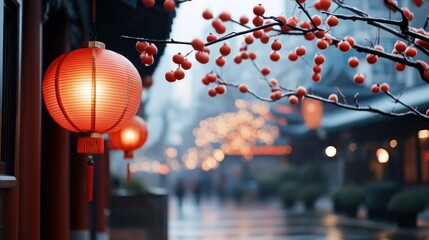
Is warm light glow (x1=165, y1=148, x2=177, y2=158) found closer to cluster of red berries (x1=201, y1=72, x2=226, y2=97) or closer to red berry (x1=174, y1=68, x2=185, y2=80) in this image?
cluster of red berries (x1=201, y1=72, x2=226, y2=97)

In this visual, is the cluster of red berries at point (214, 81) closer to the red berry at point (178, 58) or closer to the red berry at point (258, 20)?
the red berry at point (178, 58)

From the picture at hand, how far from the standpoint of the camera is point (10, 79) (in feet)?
16.7

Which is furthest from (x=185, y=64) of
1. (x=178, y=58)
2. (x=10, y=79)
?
(x=10, y=79)

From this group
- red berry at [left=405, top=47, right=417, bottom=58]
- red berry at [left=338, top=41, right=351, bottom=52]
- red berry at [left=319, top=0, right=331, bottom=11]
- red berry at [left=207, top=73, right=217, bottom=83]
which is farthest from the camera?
red berry at [left=207, top=73, right=217, bottom=83]

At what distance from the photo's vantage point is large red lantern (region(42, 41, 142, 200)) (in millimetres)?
4766

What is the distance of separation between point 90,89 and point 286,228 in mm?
15501

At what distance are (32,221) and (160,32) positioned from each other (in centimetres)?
461

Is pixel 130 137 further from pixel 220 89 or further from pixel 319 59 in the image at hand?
pixel 319 59

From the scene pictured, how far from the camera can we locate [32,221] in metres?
5.45

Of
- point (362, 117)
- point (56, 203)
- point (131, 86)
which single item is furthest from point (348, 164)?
point (131, 86)

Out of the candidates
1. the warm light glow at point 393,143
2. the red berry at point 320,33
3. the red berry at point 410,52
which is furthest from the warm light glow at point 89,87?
the warm light glow at point 393,143

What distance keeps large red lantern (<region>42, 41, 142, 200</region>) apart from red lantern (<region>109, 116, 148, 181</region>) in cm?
482

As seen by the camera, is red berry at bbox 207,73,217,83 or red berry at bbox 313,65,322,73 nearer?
red berry at bbox 207,73,217,83

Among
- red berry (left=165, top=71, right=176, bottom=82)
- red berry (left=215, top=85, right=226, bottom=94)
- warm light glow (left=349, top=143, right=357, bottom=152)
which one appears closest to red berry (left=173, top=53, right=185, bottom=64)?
red berry (left=165, top=71, right=176, bottom=82)
